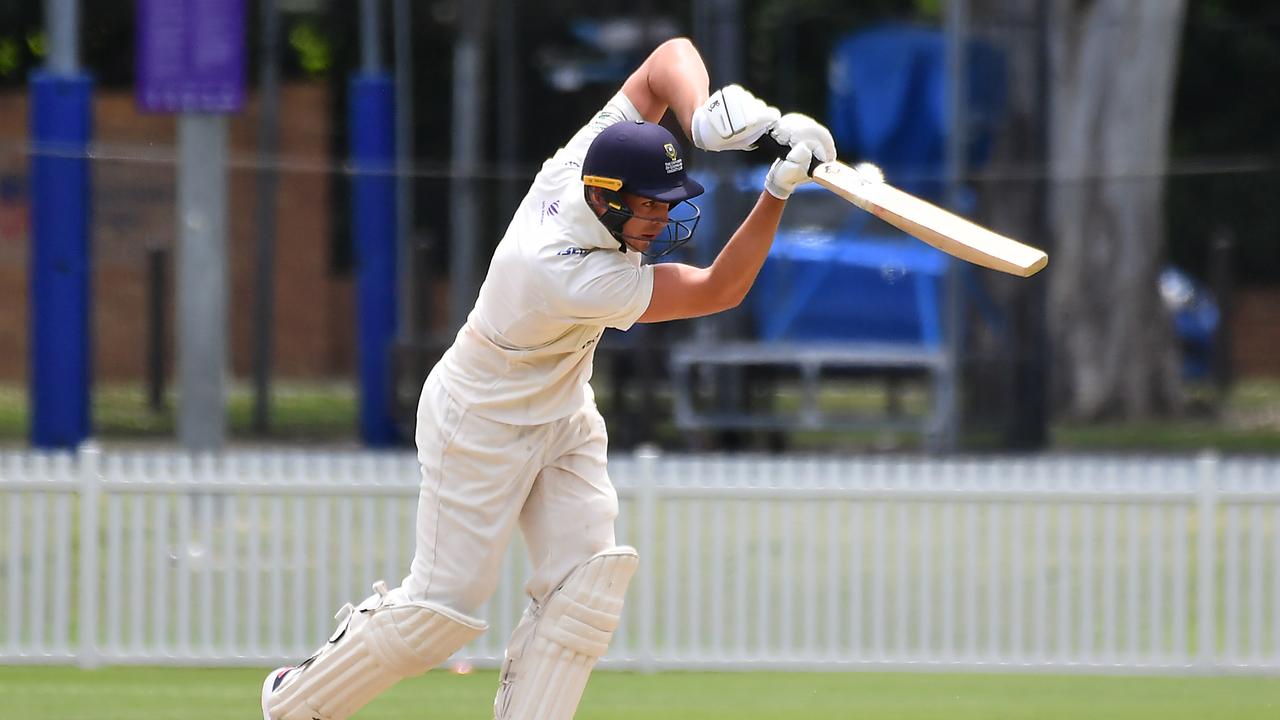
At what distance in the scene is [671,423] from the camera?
13.2 m

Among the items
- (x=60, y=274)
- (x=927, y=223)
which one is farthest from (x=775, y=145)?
(x=60, y=274)

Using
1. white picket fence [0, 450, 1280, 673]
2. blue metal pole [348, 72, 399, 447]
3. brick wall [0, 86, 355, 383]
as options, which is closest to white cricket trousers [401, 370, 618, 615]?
white picket fence [0, 450, 1280, 673]

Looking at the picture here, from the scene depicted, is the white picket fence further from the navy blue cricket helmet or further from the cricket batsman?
the navy blue cricket helmet

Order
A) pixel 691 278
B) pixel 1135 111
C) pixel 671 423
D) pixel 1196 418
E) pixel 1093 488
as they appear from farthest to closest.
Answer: pixel 1135 111
pixel 1196 418
pixel 671 423
pixel 1093 488
pixel 691 278

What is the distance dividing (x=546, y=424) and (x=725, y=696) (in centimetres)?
246

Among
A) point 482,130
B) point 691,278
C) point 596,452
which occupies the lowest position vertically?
point 596,452

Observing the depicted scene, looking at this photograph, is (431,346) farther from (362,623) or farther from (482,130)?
(362,623)

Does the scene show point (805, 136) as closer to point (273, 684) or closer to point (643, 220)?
point (643, 220)

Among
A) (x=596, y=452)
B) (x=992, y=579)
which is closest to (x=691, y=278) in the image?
(x=596, y=452)

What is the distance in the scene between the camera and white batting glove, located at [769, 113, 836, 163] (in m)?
4.77

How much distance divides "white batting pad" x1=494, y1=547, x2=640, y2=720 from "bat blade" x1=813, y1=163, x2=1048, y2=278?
1081 mm

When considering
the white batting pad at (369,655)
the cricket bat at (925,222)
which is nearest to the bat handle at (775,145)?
the cricket bat at (925,222)

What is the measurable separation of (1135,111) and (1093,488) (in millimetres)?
10087

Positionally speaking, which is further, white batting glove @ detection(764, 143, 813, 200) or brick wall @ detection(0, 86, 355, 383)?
brick wall @ detection(0, 86, 355, 383)
